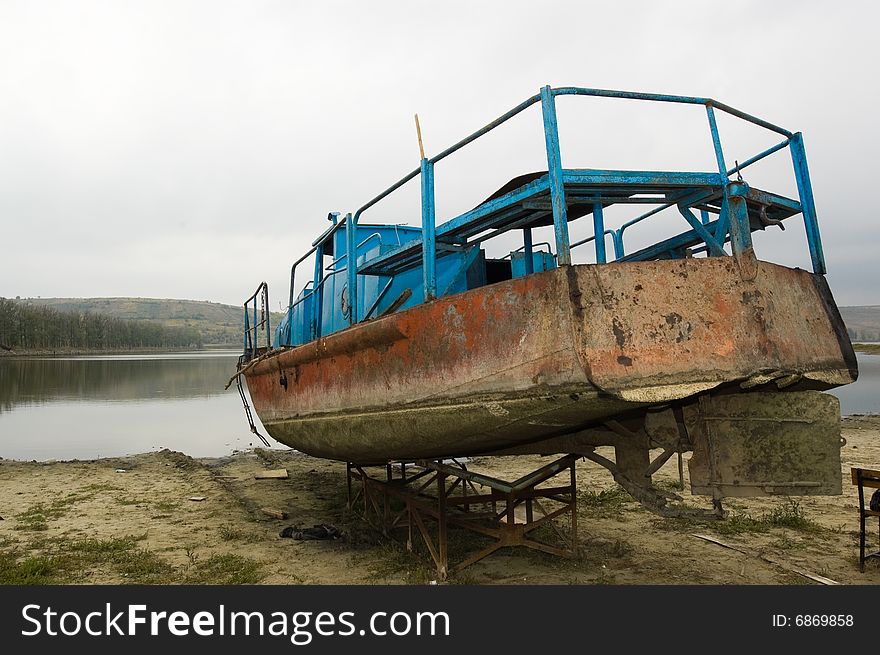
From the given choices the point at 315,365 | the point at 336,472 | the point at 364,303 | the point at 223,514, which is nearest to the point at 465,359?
the point at 315,365

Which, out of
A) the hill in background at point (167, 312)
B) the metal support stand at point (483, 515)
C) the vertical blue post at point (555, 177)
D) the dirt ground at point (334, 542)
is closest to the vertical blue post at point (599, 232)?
the vertical blue post at point (555, 177)

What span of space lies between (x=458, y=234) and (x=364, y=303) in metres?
1.95

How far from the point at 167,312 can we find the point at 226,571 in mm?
198128

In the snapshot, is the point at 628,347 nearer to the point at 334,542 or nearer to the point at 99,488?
the point at 334,542

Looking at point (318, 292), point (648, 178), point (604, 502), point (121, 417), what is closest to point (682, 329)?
point (648, 178)

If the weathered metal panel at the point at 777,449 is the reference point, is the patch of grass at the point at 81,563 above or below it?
below

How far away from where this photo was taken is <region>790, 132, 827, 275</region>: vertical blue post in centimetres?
376

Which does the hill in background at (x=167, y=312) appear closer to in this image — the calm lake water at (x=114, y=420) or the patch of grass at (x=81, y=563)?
the calm lake water at (x=114, y=420)

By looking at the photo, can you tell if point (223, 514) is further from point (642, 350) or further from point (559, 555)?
point (642, 350)

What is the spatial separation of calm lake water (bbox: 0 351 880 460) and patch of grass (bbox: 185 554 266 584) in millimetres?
9000

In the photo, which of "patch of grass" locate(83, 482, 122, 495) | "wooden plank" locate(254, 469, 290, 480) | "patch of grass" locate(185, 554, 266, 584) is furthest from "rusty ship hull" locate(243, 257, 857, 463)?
"patch of grass" locate(83, 482, 122, 495)

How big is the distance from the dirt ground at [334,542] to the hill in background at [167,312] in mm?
153999

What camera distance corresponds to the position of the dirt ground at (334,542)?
4.80 m

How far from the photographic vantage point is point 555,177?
3.15m
